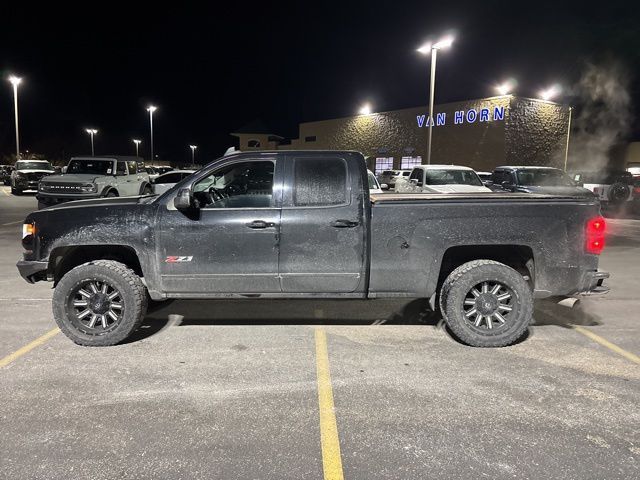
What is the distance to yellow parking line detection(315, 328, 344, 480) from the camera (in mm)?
3029

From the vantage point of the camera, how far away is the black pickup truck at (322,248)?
498 centimetres

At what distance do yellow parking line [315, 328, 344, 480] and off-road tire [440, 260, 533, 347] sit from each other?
1287 millimetres

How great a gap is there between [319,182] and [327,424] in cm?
240

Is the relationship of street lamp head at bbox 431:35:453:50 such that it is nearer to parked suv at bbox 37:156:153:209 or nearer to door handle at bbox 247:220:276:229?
parked suv at bbox 37:156:153:209

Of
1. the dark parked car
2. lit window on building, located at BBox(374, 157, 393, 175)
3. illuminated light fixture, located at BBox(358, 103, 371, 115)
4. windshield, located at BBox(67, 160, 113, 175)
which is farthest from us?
illuminated light fixture, located at BBox(358, 103, 371, 115)

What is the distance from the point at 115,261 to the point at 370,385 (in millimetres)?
2786

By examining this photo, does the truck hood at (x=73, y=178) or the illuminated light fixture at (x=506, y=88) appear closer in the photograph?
the truck hood at (x=73, y=178)

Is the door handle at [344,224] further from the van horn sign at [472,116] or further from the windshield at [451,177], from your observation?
the van horn sign at [472,116]

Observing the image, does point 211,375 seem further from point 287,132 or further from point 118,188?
point 287,132

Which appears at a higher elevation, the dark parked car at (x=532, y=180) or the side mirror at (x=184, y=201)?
the dark parked car at (x=532, y=180)

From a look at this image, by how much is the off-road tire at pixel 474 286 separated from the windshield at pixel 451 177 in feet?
35.3

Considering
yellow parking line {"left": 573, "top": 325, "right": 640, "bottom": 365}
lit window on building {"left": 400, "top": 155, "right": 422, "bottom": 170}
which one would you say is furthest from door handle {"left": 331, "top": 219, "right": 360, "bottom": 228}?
lit window on building {"left": 400, "top": 155, "right": 422, "bottom": 170}

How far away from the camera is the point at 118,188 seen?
17125 millimetres

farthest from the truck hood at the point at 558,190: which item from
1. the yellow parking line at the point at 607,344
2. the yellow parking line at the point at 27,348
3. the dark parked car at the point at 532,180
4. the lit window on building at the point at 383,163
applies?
the lit window on building at the point at 383,163
